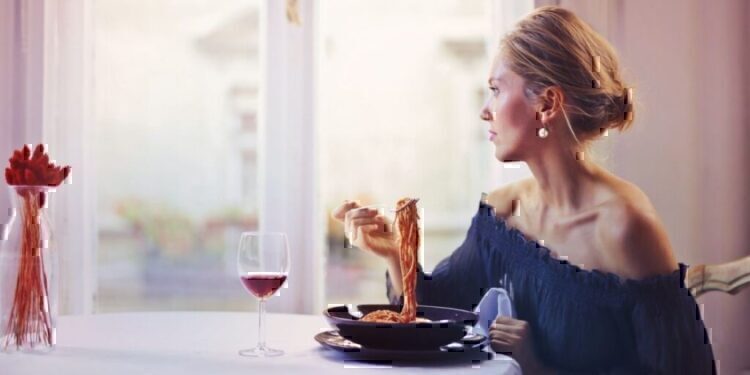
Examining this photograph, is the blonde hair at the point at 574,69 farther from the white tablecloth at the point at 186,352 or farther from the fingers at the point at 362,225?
the white tablecloth at the point at 186,352

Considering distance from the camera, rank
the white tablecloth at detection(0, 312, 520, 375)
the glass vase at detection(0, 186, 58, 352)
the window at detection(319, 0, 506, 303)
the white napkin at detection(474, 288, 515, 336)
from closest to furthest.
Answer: the white tablecloth at detection(0, 312, 520, 375), the glass vase at detection(0, 186, 58, 352), the white napkin at detection(474, 288, 515, 336), the window at detection(319, 0, 506, 303)

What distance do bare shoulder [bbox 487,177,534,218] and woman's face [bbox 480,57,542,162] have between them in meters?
0.09

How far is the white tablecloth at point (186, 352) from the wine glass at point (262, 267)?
5 cm

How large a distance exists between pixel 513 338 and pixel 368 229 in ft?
1.29

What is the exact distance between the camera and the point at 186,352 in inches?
51.8

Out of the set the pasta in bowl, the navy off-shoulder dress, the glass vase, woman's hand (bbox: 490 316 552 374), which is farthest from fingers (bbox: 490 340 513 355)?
the glass vase

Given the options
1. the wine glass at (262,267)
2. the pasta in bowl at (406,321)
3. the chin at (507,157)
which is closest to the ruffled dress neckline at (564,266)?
the chin at (507,157)

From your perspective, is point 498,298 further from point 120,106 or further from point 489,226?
point 120,106

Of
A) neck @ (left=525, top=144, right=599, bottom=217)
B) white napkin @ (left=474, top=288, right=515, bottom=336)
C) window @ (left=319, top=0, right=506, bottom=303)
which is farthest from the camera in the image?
window @ (left=319, top=0, right=506, bottom=303)

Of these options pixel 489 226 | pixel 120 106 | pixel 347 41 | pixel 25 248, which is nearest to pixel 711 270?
pixel 489 226

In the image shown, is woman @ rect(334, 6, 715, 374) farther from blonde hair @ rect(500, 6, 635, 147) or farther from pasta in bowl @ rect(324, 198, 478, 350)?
pasta in bowl @ rect(324, 198, 478, 350)

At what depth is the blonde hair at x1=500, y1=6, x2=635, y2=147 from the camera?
1.91 m

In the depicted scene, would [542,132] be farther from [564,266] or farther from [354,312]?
[354,312]

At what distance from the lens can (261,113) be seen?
264 centimetres
